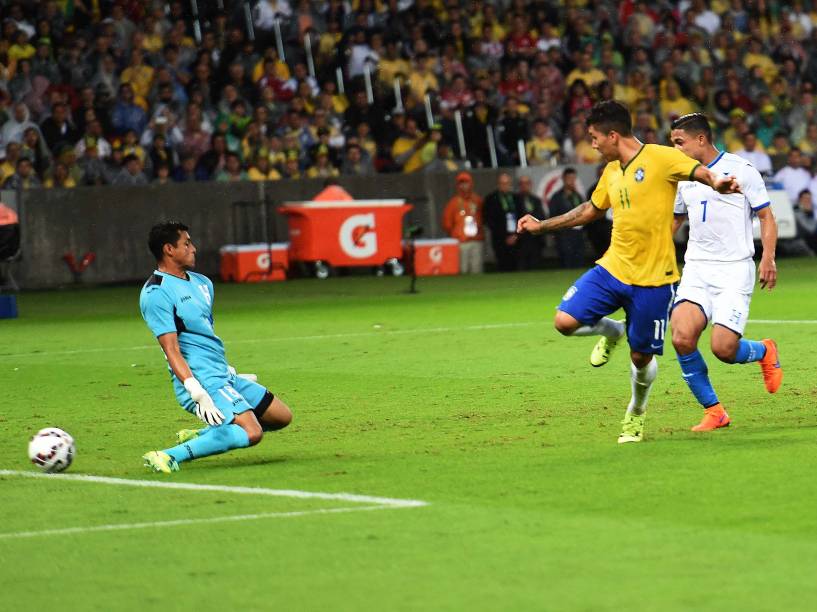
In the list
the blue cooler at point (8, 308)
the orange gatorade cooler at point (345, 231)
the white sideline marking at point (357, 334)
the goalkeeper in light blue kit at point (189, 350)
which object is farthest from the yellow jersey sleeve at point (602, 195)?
the orange gatorade cooler at point (345, 231)

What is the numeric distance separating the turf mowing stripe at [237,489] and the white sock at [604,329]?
8.50 feet

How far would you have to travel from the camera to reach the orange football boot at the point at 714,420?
10.5 m

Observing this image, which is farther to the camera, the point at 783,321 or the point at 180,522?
the point at 783,321

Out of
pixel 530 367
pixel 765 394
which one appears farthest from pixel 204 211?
pixel 765 394

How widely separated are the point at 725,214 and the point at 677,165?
3.51 ft

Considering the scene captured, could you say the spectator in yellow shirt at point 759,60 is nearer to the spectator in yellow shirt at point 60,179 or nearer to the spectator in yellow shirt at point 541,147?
the spectator in yellow shirt at point 541,147

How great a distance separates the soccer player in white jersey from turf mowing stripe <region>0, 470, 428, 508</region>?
9.92 feet

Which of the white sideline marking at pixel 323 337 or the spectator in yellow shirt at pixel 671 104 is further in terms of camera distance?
the spectator in yellow shirt at pixel 671 104

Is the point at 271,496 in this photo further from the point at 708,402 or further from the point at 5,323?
the point at 5,323

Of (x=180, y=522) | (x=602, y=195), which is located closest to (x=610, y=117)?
(x=602, y=195)

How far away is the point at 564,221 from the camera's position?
10617mm

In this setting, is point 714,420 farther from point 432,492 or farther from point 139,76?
point 139,76

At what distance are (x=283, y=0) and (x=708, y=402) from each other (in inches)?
853

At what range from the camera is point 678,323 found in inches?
421
